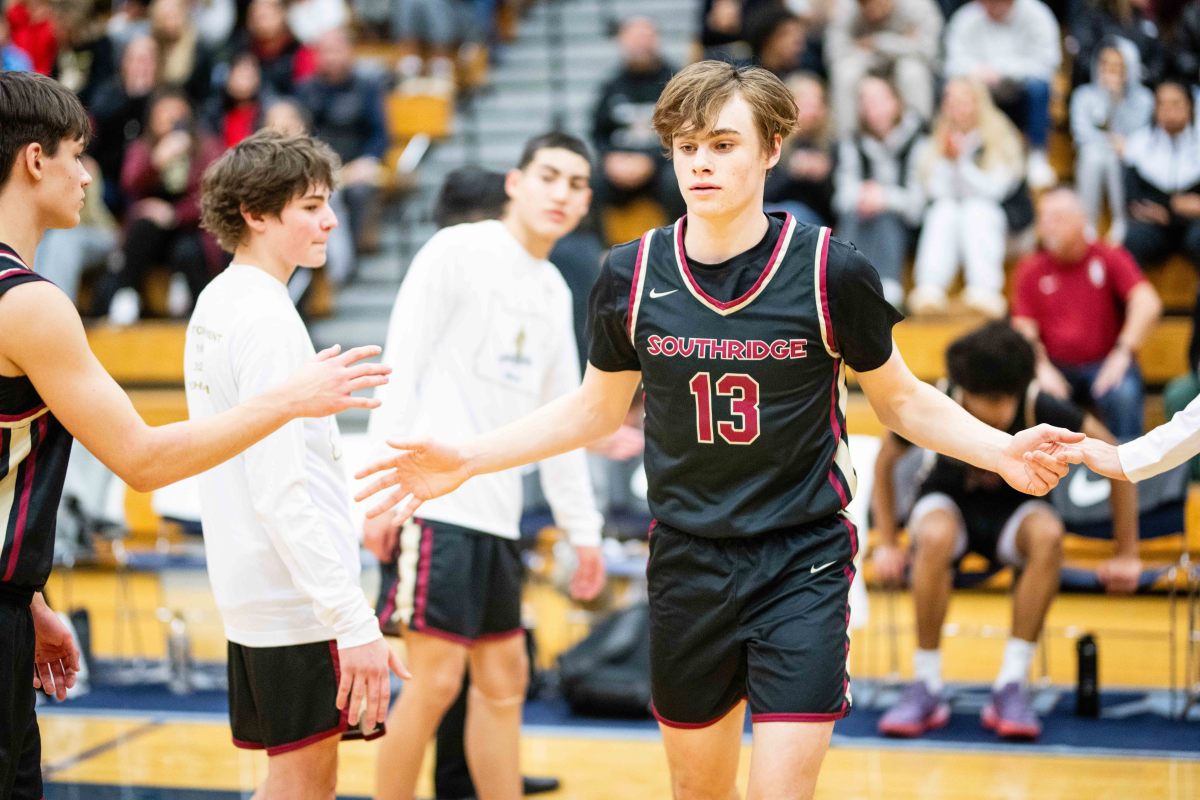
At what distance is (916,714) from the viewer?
217 inches

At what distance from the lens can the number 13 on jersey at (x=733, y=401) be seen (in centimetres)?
308

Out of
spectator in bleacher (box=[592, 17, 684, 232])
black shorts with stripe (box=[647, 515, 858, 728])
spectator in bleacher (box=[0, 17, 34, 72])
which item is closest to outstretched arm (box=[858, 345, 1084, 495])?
black shorts with stripe (box=[647, 515, 858, 728])

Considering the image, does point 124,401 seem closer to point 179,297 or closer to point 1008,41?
point 179,297

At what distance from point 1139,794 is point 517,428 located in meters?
2.72

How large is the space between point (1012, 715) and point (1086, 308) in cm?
280

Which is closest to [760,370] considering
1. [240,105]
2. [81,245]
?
[240,105]

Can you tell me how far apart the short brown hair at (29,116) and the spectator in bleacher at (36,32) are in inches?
357

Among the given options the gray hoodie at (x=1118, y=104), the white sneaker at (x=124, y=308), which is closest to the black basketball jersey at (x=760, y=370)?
the gray hoodie at (x=1118, y=104)

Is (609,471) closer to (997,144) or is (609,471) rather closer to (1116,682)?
(1116,682)


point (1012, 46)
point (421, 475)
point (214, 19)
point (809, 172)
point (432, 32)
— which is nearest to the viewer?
point (421, 475)

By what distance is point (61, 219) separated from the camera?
9.28 feet

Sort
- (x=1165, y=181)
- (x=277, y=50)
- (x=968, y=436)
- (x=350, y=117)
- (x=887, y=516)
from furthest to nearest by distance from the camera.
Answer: (x=277, y=50)
(x=350, y=117)
(x=1165, y=181)
(x=887, y=516)
(x=968, y=436)

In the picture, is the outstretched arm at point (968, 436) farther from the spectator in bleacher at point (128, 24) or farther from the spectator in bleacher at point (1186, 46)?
the spectator in bleacher at point (128, 24)

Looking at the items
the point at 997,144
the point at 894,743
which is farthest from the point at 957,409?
the point at 997,144
